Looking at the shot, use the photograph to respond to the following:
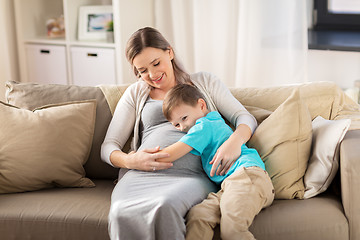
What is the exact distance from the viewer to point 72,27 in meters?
3.79

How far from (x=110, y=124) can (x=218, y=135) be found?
0.49 metres

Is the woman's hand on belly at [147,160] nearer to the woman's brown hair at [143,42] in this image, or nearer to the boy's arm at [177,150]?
the boy's arm at [177,150]

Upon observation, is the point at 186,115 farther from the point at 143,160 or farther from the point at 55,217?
the point at 55,217

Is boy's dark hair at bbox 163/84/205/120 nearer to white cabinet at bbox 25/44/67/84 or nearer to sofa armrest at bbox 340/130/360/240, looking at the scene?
sofa armrest at bbox 340/130/360/240

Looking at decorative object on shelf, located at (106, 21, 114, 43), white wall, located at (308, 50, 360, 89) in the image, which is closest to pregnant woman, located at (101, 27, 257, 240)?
white wall, located at (308, 50, 360, 89)

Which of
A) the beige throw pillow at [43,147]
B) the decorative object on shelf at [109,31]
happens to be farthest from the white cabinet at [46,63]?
the beige throw pillow at [43,147]

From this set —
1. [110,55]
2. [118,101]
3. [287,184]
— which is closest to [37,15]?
[110,55]

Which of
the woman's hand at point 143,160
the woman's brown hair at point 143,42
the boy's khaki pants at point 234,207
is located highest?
the woman's brown hair at point 143,42

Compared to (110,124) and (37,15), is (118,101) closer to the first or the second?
(110,124)

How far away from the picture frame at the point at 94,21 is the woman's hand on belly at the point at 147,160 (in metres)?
1.95

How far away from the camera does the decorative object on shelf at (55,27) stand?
3971 millimetres

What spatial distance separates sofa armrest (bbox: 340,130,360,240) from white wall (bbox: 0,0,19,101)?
2769mm

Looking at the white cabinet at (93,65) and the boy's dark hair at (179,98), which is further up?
the boy's dark hair at (179,98)

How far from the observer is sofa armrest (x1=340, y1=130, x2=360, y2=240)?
70.3 inches
